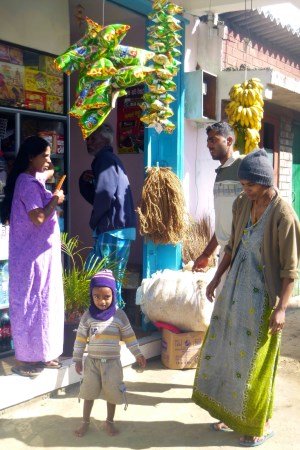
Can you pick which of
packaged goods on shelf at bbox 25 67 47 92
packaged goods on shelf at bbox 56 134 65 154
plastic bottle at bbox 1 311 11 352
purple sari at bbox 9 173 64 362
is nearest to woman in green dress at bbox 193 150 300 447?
purple sari at bbox 9 173 64 362

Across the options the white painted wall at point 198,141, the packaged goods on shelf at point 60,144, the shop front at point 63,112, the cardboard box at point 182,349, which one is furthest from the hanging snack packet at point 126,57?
the cardboard box at point 182,349

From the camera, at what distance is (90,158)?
254 inches

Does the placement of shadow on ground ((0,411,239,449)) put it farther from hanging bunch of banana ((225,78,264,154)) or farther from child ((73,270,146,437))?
hanging bunch of banana ((225,78,264,154))

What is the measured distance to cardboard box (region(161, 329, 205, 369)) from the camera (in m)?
4.91

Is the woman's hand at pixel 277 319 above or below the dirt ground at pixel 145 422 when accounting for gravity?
above

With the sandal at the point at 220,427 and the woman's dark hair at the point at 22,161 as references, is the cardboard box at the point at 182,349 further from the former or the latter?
the woman's dark hair at the point at 22,161

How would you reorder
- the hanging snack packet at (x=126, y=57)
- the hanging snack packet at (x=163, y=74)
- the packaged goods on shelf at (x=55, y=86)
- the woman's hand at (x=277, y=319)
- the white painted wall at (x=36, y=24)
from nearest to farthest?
the woman's hand at (x=277, y=319) → the hanging snack packet at (x=126, y=57) → the hanging snack packet at (x=163, y=74) → the white painted wall at (x=36, y=24) → the packaged goods on shelf at (x=55, y=86)

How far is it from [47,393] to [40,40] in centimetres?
288

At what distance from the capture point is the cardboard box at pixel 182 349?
4.91 m

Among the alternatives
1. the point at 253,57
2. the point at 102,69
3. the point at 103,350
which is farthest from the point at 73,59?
the point at 253,57

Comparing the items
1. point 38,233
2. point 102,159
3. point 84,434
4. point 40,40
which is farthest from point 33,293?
Answer: point 40,40

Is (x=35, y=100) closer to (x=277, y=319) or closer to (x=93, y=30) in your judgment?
(x=93, y=30)

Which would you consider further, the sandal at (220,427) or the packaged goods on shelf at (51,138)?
the packaged goods on shelf at (51,138)

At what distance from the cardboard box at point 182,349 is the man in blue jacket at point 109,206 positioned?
22.3 inches
